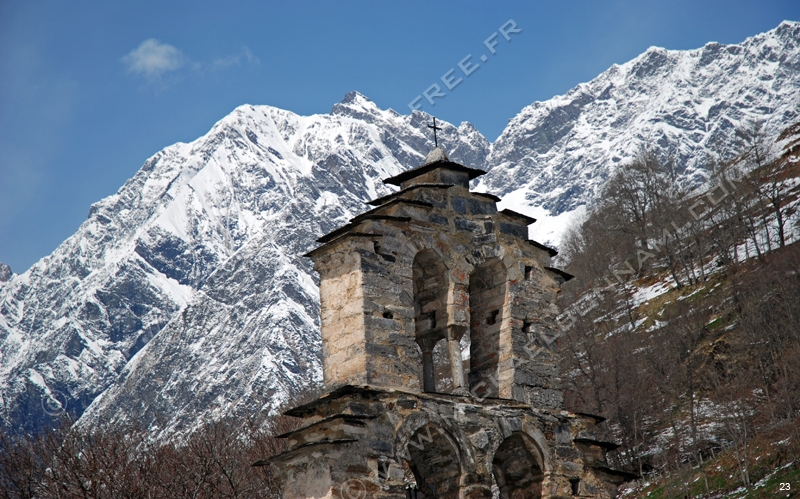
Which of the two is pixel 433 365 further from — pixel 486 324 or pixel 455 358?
pixel 486 324

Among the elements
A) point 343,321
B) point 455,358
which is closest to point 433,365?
point 455,358

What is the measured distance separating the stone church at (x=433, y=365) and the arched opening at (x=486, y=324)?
0.02 m

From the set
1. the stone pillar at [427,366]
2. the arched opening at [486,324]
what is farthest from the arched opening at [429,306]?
the arched opening at [486,324]

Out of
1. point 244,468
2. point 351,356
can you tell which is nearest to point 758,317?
point 244,468

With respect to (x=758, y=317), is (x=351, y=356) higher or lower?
lower

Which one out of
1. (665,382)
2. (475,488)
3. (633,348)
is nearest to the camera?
(475,488)

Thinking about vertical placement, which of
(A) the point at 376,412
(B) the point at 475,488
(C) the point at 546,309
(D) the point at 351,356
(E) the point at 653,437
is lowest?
(B) the point at 475,488

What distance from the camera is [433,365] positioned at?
51.3ft

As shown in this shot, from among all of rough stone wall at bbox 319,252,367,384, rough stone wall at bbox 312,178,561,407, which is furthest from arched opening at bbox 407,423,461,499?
rough stone wall at bbox 319,252,367,384

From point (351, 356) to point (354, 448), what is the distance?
1385 millimetres

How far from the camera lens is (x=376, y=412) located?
1375 cm

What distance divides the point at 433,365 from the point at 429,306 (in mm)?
929

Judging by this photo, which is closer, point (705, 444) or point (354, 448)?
point (354, 448)

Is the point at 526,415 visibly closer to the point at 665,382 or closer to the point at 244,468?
the point at 244,468
